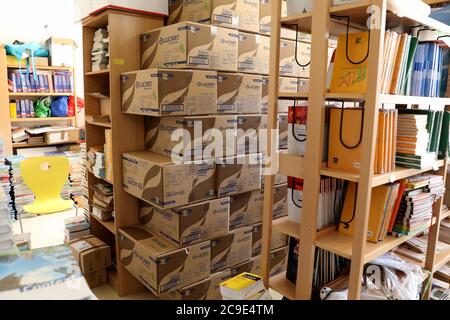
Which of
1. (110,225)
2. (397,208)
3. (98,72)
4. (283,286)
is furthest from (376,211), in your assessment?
(98,72)

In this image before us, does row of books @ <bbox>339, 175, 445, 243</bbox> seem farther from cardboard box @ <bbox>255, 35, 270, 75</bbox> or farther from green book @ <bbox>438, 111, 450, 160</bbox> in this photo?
cardboard box @ <bbox>255, 35, 270, 75</bbox>

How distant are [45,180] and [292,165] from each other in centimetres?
278

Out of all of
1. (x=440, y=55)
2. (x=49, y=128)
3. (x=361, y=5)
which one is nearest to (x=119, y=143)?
(x=361, y=5)

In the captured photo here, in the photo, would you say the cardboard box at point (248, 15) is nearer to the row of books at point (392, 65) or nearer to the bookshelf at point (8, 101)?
the row of books at point (392, 65)

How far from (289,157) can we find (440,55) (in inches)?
37.3

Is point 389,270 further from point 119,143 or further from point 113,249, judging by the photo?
point 113,249

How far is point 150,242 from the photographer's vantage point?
93.4 inches

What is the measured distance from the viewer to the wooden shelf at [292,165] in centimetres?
158

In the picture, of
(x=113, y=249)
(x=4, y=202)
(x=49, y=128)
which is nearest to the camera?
(x=4, y=202)

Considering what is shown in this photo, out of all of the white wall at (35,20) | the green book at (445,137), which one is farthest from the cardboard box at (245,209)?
the white wall at (35,20)

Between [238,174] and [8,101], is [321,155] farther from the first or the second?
[8,101]

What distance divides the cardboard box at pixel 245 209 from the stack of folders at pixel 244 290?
870mm
